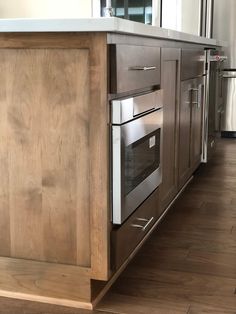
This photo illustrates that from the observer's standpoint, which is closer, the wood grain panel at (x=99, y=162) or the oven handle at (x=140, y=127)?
the wood grain panel at (x=99, y=162)

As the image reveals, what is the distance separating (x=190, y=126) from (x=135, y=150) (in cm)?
136

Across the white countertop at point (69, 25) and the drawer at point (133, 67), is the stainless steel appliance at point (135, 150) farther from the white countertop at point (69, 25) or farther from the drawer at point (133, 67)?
the white countertop at point (69, 25)

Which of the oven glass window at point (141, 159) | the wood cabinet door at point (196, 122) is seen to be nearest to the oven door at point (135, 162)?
the oven glass window at point (141, 159)

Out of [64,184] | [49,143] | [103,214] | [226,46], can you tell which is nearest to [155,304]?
[103,214]

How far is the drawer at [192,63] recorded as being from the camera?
2914 mm

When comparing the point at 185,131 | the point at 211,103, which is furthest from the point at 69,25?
the point at 211,103

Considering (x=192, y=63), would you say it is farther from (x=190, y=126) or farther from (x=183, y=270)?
(x=183, y=270)

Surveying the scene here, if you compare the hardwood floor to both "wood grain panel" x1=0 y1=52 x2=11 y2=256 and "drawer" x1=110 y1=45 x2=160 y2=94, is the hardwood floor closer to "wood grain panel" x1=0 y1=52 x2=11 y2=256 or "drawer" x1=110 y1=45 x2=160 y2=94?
"wood grain panel" x1=0 y1=52 x2=11 y2=256

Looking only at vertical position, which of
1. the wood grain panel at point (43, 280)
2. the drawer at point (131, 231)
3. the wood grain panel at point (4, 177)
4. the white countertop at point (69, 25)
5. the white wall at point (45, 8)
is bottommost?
the wood grain panel at point (43, 280)

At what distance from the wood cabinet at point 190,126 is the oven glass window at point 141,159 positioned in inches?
26.1

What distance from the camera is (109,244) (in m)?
1.79

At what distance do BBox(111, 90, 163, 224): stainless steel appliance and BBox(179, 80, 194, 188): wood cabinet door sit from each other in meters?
0.61

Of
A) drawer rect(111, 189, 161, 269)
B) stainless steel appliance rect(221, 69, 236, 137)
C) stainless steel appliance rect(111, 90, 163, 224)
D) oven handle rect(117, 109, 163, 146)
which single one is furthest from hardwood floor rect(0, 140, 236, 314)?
stainless steel appliance rect(221, 69, 236, 137)

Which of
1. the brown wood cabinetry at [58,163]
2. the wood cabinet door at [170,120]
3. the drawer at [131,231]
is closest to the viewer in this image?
the brown wood cabinetry at [58,163]
